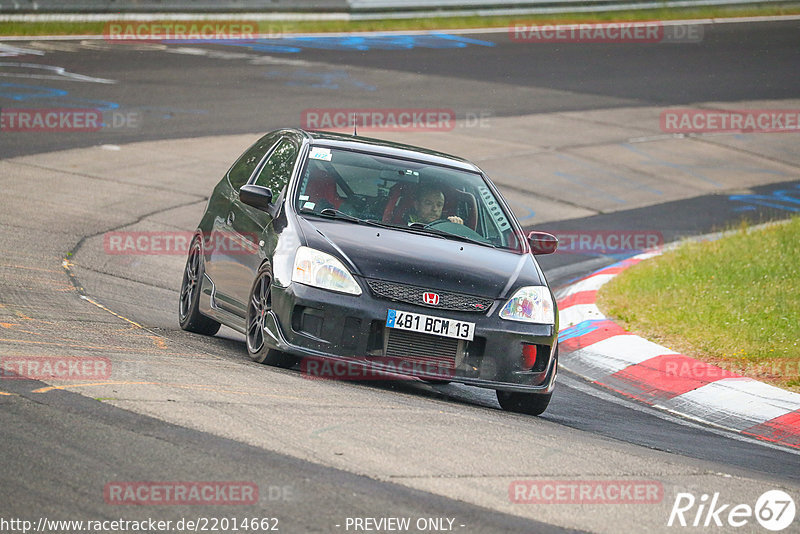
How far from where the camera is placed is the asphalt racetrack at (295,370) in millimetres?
4996

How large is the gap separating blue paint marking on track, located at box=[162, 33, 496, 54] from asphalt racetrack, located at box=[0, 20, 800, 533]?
6.0 inches

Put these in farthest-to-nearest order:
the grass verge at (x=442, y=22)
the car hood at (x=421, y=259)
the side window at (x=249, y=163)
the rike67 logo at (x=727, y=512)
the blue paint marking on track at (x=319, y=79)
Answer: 1. the grass verge at (x=442, y=22)
2. the blue paint marking on track at (x=319, y=79)
3. the side window at (x=249, y=163)
4. the car hood at (x=421, y=259)
5. the rike67 logo at (x=727, y=512)

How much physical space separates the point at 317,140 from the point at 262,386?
8.42 feet

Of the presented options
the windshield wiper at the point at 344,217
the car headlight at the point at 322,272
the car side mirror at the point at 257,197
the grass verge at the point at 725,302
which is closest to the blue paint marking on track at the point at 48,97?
the grass verge at the point at 725,302

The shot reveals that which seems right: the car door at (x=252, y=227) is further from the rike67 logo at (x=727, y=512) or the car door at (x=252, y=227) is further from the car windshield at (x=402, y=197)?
the rike67 logo at (x=727, y=512)

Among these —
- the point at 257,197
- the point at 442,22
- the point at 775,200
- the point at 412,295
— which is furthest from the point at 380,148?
the point at 442,22

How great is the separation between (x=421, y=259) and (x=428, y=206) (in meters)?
0.96

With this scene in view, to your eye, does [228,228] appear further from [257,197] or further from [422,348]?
[422,348]

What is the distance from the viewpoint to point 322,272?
23.7 ft

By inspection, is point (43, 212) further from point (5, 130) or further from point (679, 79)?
point (679, 79)

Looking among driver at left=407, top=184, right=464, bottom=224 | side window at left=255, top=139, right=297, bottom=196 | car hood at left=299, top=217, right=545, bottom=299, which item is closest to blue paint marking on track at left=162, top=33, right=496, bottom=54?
side window at left=255, top=139, right=297, bottom=196

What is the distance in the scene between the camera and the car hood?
23.8ft

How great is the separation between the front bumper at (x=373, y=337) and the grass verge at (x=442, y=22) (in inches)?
838

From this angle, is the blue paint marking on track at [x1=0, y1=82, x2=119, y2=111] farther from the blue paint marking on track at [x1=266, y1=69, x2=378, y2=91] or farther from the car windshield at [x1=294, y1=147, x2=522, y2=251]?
the car windshield at [x1=294, y1=147, x2=522, y2=251]
